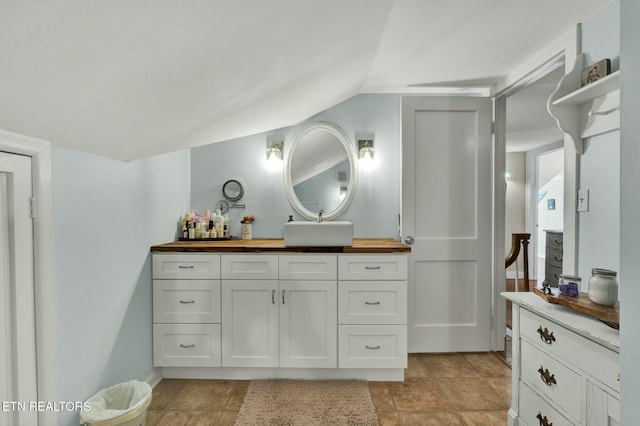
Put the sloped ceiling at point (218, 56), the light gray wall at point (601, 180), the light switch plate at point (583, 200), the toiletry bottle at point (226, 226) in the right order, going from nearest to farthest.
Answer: the sloped ceiling at point (218, 56)
the light gray wall at point (601, 180)
the light switch plate at point (583, 200)
the toiletry bottle at point (226, 226)

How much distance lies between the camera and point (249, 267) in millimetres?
2371

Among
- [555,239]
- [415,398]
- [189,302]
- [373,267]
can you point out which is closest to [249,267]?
[189,302]

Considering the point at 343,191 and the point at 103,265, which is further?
the point at 343,191

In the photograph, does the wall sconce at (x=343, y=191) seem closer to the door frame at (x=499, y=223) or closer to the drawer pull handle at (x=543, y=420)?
the door frame at (x=499, y=223)

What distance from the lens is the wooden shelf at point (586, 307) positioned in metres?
1.25

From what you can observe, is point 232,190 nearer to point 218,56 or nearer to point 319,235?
point 319,235

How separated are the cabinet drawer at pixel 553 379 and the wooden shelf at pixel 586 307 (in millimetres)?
232

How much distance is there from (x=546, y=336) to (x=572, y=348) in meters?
0.15

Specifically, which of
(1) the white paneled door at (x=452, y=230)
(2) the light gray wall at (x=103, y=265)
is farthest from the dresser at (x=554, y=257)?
(2) the light gray wall at (x=103, y=265)

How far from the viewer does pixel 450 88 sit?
2.98m

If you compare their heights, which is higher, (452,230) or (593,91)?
(593,91)

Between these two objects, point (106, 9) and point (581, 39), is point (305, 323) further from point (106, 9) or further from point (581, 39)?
point (581, 39)

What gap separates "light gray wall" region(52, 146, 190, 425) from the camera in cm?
157

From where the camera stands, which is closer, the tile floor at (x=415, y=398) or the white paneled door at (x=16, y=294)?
the white paneled door at (x=16, y=294)
